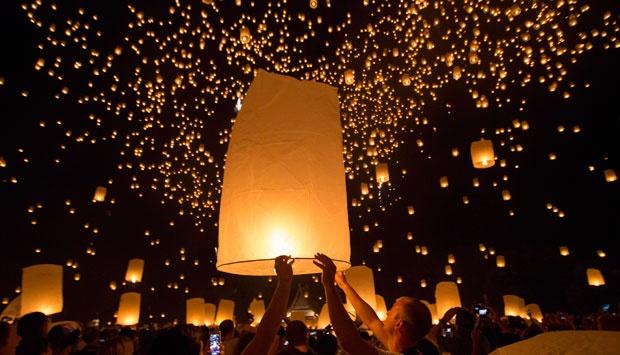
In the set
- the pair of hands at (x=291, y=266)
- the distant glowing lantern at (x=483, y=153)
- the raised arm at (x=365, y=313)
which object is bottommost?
the raised arm at (x=365, y=313)

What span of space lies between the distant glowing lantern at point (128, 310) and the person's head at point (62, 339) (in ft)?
34.5

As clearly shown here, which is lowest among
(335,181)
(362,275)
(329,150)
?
(362,275)

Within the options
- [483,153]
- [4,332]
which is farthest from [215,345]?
[483,153]

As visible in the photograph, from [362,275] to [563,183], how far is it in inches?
550

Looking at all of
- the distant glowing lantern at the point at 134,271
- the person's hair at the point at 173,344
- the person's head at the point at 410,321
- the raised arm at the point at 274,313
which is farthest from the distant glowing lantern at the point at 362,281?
the distant glowing lantern at the point at 134,271

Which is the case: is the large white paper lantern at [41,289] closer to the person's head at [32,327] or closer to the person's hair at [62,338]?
the person's hair at [62,338]

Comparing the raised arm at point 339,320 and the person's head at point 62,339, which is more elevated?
the raised arm at point 339,320

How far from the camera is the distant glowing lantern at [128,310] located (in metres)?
13.3

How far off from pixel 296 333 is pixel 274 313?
1842mm

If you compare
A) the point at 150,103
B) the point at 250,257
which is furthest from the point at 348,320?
the point at 150,103

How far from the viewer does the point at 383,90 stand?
332 inches

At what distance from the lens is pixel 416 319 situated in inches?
94.8

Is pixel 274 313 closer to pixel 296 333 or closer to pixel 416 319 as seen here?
pixel 416 319

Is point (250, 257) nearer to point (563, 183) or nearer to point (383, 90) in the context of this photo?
point (383, 90)
